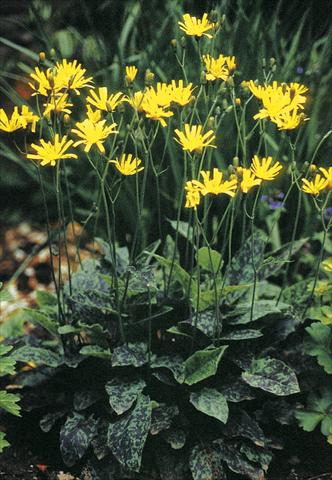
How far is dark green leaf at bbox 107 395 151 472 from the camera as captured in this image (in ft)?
7.11

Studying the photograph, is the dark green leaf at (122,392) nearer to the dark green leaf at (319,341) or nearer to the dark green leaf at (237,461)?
the dark green leaf at (237,461)

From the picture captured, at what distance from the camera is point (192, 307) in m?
2.44

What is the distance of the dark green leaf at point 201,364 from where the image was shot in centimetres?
223

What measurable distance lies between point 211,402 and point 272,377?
0.73 ft

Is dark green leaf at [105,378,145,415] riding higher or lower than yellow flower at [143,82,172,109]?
lower

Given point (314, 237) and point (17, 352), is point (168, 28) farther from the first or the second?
point (17, 352)

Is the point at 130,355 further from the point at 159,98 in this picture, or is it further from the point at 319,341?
the point at 159,98

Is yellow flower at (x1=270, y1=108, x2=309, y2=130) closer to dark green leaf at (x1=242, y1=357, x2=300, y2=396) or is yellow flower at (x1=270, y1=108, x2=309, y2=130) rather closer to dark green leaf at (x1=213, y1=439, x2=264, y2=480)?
dark green leaf at (x1=242, y1=357, x2=300, y2=396)

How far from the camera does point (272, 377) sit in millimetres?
2318

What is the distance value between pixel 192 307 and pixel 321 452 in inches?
26.6

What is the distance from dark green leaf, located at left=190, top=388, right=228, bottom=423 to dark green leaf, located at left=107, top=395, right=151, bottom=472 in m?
0.15

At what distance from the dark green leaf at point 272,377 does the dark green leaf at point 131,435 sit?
34cm

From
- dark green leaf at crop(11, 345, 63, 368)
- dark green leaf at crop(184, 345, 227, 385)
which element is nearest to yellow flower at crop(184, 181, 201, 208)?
dark green leaf at crop(184, 345, 227, 385)

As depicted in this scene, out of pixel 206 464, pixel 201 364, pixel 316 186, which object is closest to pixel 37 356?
pixel 201 364
